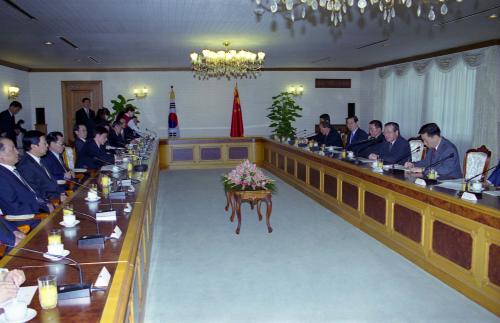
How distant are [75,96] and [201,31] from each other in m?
6.72

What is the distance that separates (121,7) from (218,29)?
1.78 m

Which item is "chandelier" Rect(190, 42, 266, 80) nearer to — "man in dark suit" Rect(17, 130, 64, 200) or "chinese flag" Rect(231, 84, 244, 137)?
"chinese flag" Rect(231, 84, 244, 137)

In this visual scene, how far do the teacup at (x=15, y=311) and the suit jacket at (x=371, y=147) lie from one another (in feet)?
17.0

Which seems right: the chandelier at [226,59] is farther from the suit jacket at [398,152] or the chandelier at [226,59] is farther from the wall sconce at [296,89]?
the wall sconce at [296,89]

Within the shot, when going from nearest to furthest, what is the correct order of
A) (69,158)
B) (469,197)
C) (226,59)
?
(469,197), (69,158), (226,59)

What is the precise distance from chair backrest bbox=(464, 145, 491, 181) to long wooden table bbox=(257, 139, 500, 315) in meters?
0.99

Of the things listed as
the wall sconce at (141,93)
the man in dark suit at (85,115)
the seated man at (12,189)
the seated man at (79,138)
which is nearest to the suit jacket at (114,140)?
the man in dark suit at (85,115)

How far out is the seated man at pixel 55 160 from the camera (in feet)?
16.4

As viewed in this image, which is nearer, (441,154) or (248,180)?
(441,154)

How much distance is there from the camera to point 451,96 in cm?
930

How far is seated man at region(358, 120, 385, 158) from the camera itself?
607 centimetres

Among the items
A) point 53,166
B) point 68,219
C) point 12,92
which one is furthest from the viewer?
point 12,92

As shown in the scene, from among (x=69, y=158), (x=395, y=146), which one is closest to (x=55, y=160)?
(x=69, y=158)

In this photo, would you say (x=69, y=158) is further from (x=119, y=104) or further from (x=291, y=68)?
(x=291, y=68)
